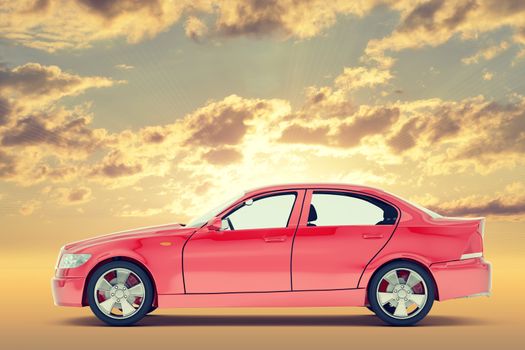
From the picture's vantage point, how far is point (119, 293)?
1245 centimetres

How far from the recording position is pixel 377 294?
12336 millimetres

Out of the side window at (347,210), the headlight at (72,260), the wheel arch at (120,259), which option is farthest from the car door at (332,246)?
the headlight at (72,260)

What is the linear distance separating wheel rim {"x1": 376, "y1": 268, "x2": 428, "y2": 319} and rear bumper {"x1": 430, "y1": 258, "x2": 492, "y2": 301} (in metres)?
0.24

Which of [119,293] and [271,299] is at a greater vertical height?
[119,293]

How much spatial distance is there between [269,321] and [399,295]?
190 cm

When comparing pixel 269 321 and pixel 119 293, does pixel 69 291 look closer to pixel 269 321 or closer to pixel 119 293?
pixel 119 293

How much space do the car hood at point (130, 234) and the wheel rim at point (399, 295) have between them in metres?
2.60

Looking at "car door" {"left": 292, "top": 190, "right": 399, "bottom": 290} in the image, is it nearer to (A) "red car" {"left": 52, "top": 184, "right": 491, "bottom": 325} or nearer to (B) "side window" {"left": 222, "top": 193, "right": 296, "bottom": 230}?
(A) "red car" {"left": 52, "top": 184, "right": 491, "bottom": 325}

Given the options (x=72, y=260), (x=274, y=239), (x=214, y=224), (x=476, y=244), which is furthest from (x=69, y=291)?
(x=476, y=244)

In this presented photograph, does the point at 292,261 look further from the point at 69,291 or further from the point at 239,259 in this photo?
the point at 69,291

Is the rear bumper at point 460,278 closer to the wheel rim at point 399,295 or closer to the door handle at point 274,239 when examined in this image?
the wheel rim at point 399,295

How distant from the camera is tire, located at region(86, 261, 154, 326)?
1241 cm

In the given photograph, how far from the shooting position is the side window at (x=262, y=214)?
1252cm

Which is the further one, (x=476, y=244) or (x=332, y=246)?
(x=476, y=244)
